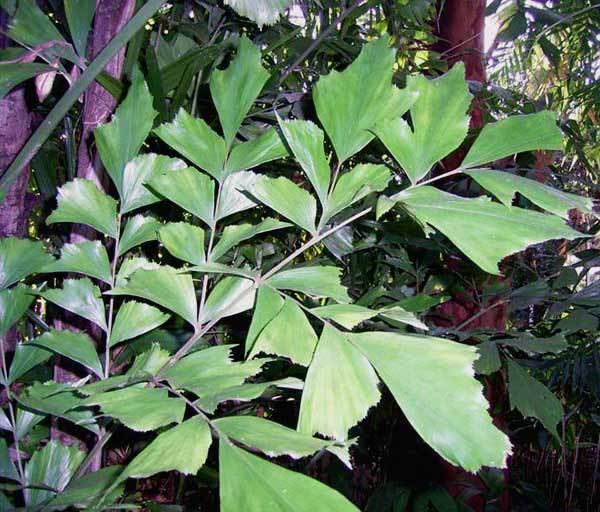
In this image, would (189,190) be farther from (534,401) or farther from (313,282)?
(534,401)

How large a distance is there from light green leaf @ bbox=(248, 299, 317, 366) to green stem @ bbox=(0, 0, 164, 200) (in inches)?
5.7

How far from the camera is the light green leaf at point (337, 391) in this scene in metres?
0.20

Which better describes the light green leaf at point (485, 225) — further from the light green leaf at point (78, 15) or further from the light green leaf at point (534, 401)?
the light green leaf at point (534, 401)

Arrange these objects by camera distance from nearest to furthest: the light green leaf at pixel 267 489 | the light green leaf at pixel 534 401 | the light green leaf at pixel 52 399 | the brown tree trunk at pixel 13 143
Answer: the light green leaf at pixel 267 489, the light green leaf at pixel 52 399, the brown tree trunk at pixel 13 143, the light green leaf at pixel 534 401

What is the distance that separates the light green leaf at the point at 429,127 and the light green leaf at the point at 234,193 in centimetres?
9

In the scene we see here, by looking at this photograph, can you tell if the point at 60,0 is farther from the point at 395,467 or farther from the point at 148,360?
the point at 395,467

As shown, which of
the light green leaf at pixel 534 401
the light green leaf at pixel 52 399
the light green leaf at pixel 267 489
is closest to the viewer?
the light green leaf at pixel 267 489

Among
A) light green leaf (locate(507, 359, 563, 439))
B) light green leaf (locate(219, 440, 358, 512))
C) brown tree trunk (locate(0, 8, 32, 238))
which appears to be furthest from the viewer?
light green leaf (locate(507, 359, 563, 439))

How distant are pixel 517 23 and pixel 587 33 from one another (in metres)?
0.50

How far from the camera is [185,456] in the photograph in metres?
0.17

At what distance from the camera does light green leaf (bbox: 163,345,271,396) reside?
0.21 m

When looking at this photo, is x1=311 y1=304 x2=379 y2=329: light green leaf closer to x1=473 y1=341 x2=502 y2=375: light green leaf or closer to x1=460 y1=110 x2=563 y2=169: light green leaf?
x1=460 y1=110 x2=563 y2=169: light green leaf

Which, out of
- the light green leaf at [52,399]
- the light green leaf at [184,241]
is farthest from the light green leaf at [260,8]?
the light green leaf at [52,399]

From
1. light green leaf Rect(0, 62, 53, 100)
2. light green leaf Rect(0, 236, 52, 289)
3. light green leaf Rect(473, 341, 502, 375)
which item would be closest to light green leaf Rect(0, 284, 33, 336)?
light green leaf Rect(0, 236, 52, 289)
